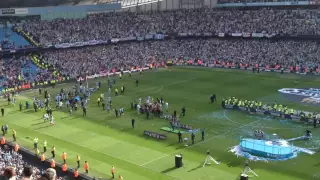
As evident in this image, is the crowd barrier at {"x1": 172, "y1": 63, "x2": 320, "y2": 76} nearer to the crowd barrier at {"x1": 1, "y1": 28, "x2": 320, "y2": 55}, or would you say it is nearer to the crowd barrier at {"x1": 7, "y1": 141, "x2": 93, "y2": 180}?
the crowd barrier at {"x1": 1, "y1": 28, "x2": 320, "y2": 55}

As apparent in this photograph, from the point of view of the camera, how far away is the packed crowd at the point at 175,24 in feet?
258

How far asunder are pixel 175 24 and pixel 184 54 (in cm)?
1141

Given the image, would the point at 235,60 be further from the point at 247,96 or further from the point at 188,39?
the point at 247,96

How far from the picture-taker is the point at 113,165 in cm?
3153

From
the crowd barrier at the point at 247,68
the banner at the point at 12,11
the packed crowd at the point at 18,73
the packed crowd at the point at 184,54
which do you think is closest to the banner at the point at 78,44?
the packed crowd at the point at 184,54

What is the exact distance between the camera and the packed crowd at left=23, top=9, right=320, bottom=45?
78750 millimetres

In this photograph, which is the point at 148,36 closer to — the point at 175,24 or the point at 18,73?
the point at 175,24

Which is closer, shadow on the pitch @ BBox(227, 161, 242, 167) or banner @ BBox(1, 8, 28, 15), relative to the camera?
shadow on the pitch @ BBox(227, 161, 242, 167)

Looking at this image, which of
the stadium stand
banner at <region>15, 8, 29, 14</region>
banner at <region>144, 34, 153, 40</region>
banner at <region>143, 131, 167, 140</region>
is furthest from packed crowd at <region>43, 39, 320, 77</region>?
banner at <region>143, 131, 167, 140</region>

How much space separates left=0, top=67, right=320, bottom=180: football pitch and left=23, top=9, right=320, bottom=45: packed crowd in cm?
1952

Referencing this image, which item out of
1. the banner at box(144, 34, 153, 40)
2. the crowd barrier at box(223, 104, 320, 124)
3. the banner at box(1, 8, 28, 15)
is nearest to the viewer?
the crowd barrier at box(223, 104, 320, 124)

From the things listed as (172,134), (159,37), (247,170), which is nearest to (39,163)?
(172,134)

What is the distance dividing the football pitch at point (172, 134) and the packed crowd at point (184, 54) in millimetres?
9453

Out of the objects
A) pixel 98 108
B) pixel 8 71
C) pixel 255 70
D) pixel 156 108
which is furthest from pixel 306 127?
pixel 8 71
